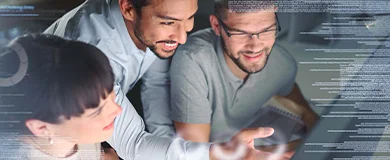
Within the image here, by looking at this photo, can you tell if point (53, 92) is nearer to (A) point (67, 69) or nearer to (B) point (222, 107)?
(A) point (67, 69)

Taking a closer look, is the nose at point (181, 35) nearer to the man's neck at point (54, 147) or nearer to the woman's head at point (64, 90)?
the woman's head at point (64, 90)

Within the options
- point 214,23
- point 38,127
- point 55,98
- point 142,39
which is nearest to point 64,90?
point 55,98

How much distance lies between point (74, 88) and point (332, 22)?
804mm

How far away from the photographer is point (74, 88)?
116 centimetres

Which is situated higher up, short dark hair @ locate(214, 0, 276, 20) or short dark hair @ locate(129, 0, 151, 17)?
short dark hair @ locate(129, 0, 151, 17)

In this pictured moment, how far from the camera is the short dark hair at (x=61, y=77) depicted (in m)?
1.16

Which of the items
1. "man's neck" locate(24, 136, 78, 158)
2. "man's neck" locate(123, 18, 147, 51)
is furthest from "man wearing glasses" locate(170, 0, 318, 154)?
"man's neck" locate(24, 136, 78, 158)

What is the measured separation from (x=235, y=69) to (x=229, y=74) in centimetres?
2

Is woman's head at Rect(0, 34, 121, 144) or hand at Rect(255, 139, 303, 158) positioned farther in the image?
hand at Rect(255, 139, 303, 158)

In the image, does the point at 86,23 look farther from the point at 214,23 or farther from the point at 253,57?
the point at 253,57

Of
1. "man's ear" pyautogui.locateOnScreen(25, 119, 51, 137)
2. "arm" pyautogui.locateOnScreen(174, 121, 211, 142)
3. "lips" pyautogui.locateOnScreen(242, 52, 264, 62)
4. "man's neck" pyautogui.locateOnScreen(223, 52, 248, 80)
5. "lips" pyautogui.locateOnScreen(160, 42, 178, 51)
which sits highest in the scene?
"lips" pyautogui.locateOnScreen(160, 42, 178, 51)

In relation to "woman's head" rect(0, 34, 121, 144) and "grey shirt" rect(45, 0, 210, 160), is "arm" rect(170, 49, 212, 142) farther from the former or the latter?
"woman's head" rect(0, 34, 121, 144)

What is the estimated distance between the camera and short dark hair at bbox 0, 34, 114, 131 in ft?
3.80
